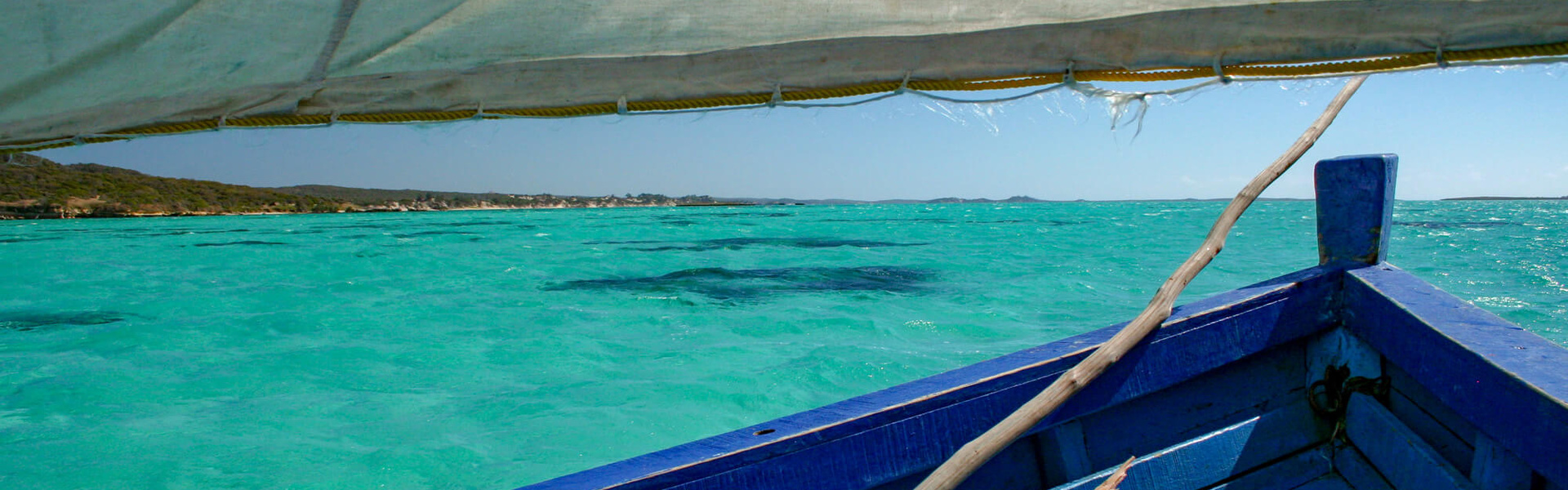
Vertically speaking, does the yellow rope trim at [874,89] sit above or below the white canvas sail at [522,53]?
below

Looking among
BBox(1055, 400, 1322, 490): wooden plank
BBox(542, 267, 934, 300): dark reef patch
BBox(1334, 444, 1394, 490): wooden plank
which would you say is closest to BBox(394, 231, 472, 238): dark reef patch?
BBox(542, 267, 934, 300): dark reef patch

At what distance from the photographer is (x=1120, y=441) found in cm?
164

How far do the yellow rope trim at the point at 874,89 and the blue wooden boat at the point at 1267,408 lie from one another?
0.49 metres

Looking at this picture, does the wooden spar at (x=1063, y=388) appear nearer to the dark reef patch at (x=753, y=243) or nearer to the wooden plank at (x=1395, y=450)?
the wooden plank at (x=1395, y=450)

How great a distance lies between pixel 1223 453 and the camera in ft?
5.37

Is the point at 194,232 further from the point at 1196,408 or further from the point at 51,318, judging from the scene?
the point at 1196,408

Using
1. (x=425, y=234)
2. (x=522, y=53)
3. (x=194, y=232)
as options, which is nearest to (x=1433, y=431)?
(x=522, y=53)

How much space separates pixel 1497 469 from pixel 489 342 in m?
7.16

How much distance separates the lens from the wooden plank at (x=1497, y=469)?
1.24m

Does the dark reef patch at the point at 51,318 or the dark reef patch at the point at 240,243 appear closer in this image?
the dark reef patch at the point at 51,318

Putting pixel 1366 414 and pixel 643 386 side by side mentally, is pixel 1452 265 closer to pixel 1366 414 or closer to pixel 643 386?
pixel 643 386

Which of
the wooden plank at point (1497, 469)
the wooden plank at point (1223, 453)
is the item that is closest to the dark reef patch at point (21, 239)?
the wooden plank at point (1223, 453)

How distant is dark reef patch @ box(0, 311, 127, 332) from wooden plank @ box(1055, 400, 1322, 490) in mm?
10490

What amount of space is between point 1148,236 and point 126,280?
2371 cm
